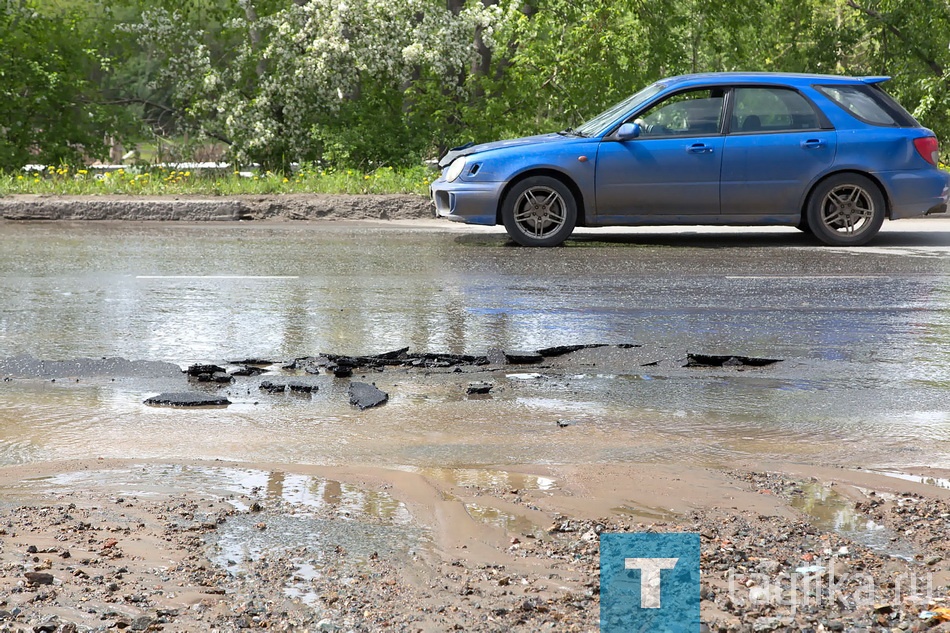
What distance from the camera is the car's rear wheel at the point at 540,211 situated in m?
12.0

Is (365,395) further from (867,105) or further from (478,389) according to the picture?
(867,105)

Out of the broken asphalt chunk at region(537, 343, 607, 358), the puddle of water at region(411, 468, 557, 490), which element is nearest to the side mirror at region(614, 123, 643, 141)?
the broken asphalt chunk at region(537, 343, 607, 358)

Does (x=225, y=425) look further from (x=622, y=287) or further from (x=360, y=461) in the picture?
(x=622, y=287)

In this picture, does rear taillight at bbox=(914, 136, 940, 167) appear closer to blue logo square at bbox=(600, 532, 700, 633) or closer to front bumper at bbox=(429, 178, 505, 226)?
front bumper at bbox=(429, 178, 505, 226)

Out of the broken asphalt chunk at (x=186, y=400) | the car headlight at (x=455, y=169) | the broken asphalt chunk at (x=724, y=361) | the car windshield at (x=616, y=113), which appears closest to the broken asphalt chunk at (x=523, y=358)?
the broken asphalt chunk at (x=724, y=361)

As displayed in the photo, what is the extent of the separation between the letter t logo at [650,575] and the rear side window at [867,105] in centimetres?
948

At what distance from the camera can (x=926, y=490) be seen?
4406 millimetres

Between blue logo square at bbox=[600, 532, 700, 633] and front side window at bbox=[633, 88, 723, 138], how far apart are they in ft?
28.4

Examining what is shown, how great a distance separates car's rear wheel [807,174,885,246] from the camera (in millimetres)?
11961

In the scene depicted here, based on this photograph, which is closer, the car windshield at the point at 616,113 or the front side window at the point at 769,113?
the front side window at the point at 769,113

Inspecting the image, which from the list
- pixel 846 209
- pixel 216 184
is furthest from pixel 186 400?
pixel 216 184

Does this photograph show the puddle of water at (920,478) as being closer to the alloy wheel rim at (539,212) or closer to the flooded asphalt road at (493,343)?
the flooded asphalt road at (493,343)

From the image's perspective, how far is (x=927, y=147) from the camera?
11992 millimetres

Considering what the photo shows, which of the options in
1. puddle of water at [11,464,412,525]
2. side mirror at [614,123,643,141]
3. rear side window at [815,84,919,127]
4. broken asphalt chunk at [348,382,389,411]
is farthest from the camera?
rear side window at [815,84,919,127]
